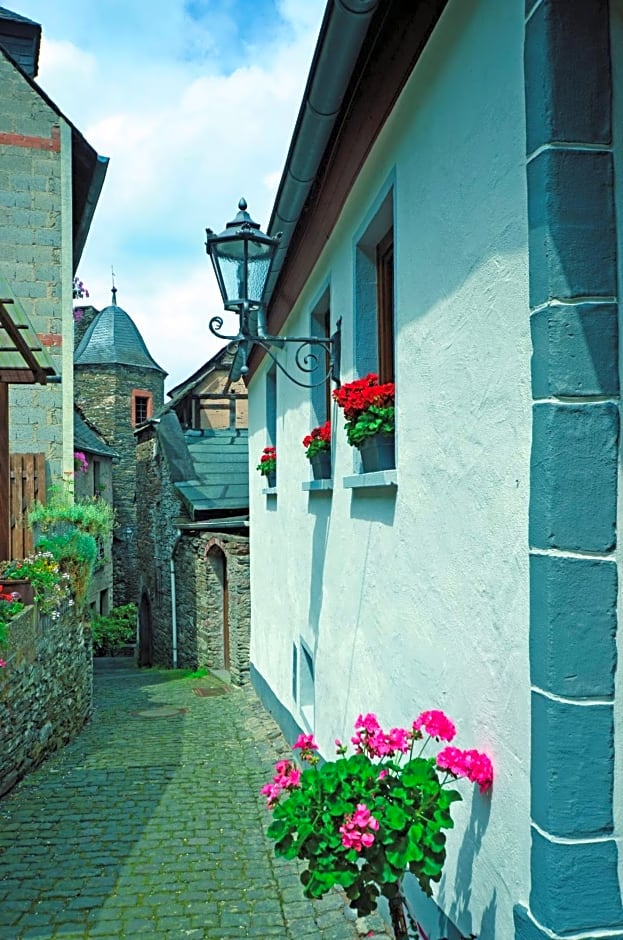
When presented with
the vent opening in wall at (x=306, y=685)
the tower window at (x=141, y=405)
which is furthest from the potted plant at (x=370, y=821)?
the tower window at (x=141, y=405)

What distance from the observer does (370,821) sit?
2.19m

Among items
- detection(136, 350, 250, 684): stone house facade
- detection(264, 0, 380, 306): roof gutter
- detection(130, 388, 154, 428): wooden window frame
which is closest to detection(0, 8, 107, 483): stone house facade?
detection(136, 350, 250, 684): stone house facade

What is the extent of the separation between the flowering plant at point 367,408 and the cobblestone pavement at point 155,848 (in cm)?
245

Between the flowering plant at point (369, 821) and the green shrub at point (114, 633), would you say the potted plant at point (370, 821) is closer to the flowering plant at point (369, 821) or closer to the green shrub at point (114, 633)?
the flowering plant at point (369, 821)

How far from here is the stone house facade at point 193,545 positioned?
1205 cm

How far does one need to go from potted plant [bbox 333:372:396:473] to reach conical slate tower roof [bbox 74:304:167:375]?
30.1 m

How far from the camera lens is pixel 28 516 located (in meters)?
8.95

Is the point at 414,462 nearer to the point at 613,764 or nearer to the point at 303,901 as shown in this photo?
the point at 613,764

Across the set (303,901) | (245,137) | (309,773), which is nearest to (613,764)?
(309,773)

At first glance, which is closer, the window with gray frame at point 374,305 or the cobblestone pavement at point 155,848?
the cobblestone pavement at point 155,848

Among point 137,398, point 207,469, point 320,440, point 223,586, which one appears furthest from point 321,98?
point 137,398

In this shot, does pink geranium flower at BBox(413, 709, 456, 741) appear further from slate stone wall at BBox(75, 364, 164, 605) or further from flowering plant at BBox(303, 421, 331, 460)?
slate stone wall at BBox(75, 364, 164, 605)

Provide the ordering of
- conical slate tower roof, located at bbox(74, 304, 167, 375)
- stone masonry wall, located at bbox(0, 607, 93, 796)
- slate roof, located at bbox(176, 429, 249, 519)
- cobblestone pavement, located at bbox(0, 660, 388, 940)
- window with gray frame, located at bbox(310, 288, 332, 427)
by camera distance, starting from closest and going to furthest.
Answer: cobblestone pavement, located at bbox(0, 660, 388, 940) → window with gray frame, located at bbox(310, 288, 332, 427) → stone masonry wall, located at bbox(0, 607, 93, 796) → slate roof, located at bbox(176, 429, 249, 519) → conical slate tower roof, located at bbox(74, 304, 167, 375)

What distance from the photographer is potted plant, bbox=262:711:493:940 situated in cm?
218
